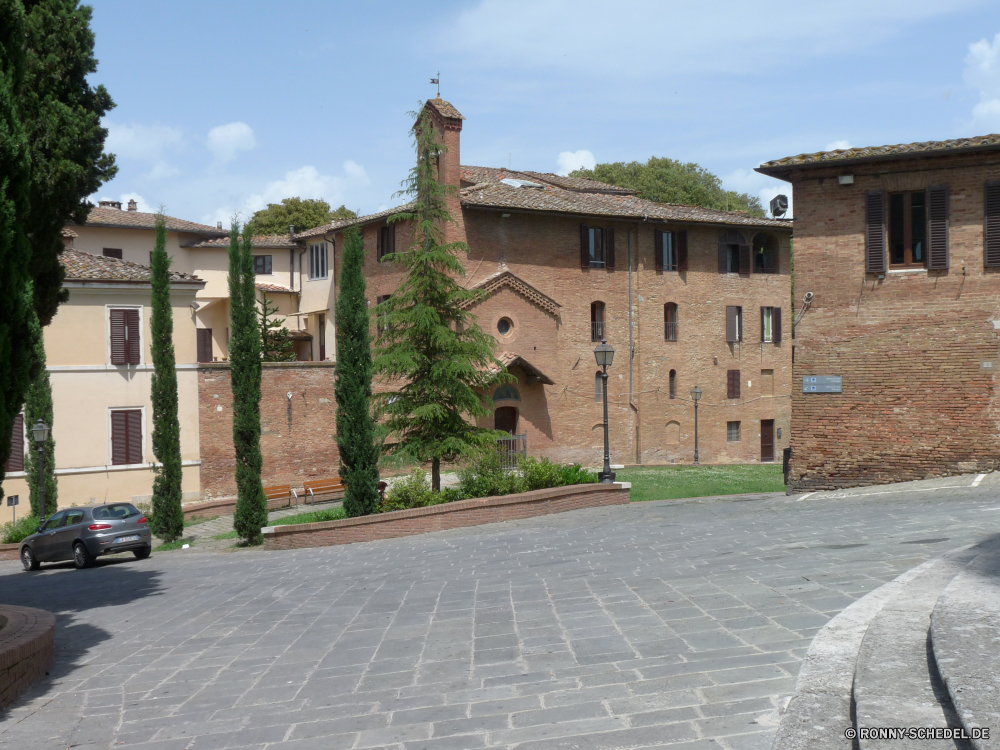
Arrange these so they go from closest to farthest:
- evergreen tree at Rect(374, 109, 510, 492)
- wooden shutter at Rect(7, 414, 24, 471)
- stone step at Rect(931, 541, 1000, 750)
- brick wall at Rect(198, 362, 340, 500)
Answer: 1. stone step at Rect(931, 541, 1000, 750)
2. evergreen tree at Rect(374, 109, 510, 492)
3. wooden shutter at Rect(7, 414, 24, 471)
4. brick wall at Rect(198, 362, 340, 500)

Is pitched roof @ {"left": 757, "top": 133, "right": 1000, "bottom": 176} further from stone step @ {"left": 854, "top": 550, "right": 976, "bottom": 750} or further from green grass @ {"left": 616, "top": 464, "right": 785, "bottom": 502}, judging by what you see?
stone step @ {"left": 854, "top": 550, "right": 976, "bottom": 750}

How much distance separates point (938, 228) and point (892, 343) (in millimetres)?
2503

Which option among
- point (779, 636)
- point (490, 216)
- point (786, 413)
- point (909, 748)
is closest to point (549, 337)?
point (490, 216)

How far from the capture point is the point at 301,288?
44906 mm

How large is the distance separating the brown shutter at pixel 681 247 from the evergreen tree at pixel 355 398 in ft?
74.0

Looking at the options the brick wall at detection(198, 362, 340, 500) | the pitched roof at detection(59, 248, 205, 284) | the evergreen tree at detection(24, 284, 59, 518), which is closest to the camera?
the evergreen tree at detection(24, 284, 59, 518)

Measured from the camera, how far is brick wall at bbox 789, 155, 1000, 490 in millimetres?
18031

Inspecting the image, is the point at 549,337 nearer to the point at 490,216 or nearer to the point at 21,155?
the point at 490,216

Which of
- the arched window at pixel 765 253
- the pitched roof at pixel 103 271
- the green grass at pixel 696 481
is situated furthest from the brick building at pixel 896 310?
the arched window at pixel 765 253

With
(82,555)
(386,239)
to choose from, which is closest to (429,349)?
(82,555)

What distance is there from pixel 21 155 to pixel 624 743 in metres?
6.34

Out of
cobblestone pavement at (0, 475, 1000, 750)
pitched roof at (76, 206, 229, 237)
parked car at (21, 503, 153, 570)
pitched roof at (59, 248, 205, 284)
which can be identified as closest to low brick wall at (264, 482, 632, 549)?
parked car at (21, 503, 153, 570)

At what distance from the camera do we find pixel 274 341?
42406mm

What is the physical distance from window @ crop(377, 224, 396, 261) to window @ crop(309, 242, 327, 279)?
666cm
